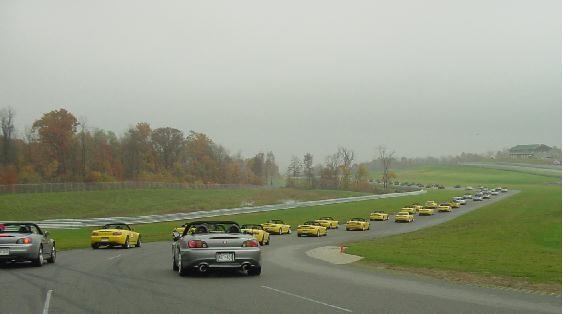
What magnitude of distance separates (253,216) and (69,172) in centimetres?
5273

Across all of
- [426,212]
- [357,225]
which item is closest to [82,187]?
[357,225]

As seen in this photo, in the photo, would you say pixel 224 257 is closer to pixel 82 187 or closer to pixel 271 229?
pixel 271 229

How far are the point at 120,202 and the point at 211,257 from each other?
60.2m

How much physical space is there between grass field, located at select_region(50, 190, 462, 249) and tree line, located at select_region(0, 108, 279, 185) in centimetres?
4621

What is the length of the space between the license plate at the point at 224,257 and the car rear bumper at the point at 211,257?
2.0 inches

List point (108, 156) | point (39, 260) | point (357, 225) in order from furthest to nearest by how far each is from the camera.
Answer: point (108, 156) < point (357, 225) < point (39, 260)

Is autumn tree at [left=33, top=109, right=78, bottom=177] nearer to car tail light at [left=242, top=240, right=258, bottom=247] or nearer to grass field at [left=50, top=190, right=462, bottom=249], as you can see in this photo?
grass field at [left=50, top=190, right=462, bottom=249]

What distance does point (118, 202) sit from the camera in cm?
7188

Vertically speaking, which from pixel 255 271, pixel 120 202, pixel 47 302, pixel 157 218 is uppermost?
pixel 120 202

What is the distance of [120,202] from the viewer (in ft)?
237

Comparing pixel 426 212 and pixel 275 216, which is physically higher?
pixel 275 216

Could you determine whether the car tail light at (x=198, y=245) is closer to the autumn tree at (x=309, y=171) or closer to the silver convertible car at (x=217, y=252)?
the silver convertible car at (x=217, y=252)

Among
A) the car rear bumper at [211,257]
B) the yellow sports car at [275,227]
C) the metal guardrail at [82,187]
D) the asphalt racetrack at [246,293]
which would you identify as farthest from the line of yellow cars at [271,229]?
the metal guardrail at [82,187]

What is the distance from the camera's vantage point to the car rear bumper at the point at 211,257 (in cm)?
1445
